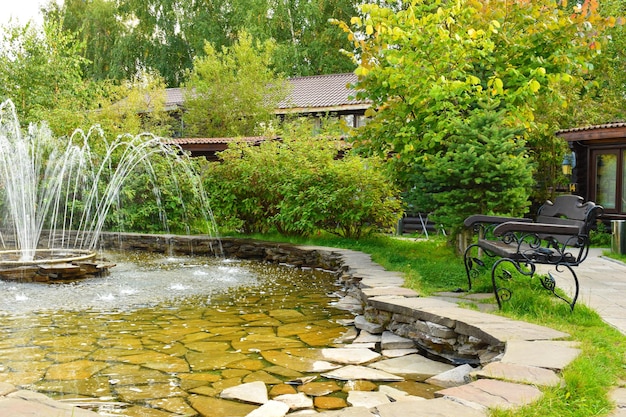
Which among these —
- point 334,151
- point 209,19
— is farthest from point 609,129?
point 209,19

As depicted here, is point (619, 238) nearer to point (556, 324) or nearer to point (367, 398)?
point (556, 324)

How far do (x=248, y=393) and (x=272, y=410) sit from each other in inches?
13.2

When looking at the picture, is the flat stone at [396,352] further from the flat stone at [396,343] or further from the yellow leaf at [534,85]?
the yellow leaf at [534,85]

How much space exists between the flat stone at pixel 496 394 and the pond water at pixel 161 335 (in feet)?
4.05

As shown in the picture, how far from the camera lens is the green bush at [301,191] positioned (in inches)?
403

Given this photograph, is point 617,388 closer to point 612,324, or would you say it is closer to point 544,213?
point 612,324

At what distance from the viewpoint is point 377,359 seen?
434 centimetres

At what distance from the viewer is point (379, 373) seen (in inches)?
156

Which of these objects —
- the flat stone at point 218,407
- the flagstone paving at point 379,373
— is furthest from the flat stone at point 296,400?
the flat stone at point 218,407

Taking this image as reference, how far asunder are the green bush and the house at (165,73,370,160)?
6513mm

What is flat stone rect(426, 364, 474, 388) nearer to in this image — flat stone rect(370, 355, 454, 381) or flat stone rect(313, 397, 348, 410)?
flat stone rect(370, 355, 454, 381)

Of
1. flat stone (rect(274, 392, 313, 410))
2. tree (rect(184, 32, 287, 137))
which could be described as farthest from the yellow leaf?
tree (rect(184, 32, 287, 137))

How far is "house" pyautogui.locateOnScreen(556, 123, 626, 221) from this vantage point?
12.9 metres

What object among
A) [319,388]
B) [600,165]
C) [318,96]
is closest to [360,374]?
[319,388]
